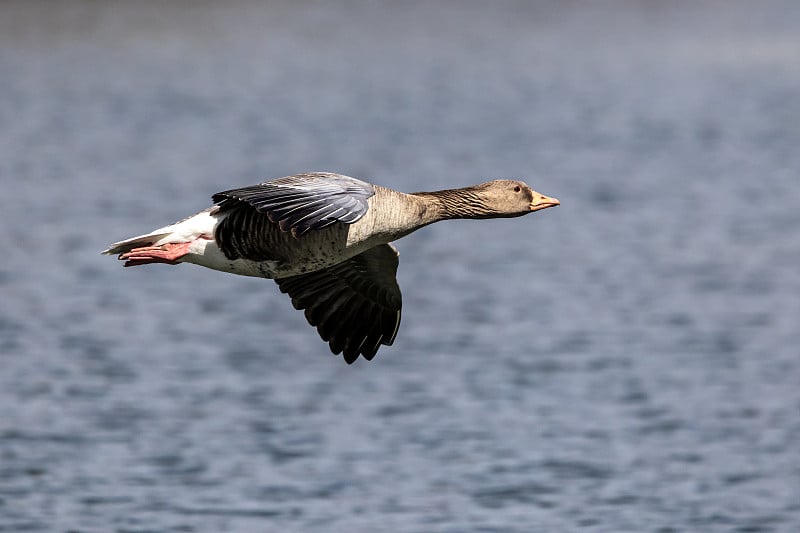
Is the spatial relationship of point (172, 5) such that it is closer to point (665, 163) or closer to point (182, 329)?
point (665, 163)

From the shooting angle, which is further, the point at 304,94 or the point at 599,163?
the point at 304,94

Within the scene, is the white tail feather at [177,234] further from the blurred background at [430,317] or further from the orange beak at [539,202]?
the blurred background at [430,317]

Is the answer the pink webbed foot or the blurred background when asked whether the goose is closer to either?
the pink webbed foot

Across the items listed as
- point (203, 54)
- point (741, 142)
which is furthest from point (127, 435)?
point (203, 54)

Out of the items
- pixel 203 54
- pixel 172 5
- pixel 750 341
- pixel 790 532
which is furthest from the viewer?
pixel 172 5

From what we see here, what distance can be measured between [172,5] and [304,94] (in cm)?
1955

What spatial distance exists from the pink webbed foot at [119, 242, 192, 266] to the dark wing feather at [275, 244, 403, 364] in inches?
74.1

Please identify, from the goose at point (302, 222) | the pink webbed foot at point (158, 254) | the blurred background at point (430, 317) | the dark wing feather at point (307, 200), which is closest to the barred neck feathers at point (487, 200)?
the goose at point (302, 222)

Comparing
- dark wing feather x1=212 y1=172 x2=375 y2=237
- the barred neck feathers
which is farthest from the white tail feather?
the barred neck feathers

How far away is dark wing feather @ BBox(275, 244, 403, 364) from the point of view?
1229 centimetres

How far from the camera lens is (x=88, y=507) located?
52.3ft

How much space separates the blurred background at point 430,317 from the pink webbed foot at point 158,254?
17.2 feet

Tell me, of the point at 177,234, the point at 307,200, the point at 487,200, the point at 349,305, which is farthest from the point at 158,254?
the point at 487,200

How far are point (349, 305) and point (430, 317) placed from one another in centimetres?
1185
